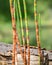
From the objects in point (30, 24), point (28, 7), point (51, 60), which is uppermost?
point (28, 7)

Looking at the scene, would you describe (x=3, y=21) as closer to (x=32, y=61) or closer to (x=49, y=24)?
(x=49, y=24)

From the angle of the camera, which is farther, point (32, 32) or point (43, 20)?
point (43, 20)

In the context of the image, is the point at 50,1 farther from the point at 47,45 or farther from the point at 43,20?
the point at 47,45

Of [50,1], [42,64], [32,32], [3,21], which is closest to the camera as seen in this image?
[42,64]

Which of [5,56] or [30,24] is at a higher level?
[30,24]

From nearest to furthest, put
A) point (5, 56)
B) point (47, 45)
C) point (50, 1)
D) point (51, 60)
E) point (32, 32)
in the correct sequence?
point (5, 56) → point (51, 60) → point (47, 45) → point (32, 32) → point (50, 1)

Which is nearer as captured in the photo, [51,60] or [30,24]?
[51,60]

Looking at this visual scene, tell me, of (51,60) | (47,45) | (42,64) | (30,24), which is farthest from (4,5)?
(42,64)

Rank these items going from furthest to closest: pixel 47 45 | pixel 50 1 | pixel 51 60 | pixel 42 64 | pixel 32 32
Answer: pixel 50 1 < pixel 32 32 < pixel 47 45 < pixel 51 60 < pixel 42 64

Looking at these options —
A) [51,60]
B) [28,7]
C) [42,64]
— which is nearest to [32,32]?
[28,7]
